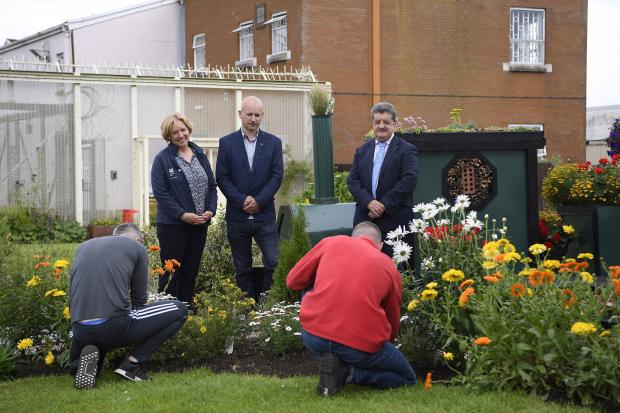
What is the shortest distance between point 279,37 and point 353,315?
19533 mm

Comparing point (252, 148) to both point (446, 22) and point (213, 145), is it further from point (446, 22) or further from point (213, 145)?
point (446, 22)

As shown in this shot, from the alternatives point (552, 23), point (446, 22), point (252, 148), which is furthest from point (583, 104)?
point (252, 148)

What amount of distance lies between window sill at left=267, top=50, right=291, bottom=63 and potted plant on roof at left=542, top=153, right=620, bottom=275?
1401cm

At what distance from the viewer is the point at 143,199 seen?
19.4 metres

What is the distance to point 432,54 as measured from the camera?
2431 cm

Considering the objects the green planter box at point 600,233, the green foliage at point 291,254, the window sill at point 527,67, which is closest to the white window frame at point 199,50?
the window sill at point 527,67

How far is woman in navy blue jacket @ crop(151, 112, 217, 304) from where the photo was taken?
8406 millimetres

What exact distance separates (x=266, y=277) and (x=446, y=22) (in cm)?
1709

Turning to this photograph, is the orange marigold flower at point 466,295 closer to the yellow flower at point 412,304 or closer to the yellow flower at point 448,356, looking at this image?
the yellow flower at point 448,356

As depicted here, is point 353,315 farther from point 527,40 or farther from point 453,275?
point 527,40

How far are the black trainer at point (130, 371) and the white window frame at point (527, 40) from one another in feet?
67.1

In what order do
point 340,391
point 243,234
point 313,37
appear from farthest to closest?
point 313,37 < point 243,234 < point 340,391

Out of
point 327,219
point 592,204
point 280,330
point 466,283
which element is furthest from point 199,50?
point 466,283

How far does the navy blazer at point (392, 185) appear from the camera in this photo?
7.86 m
